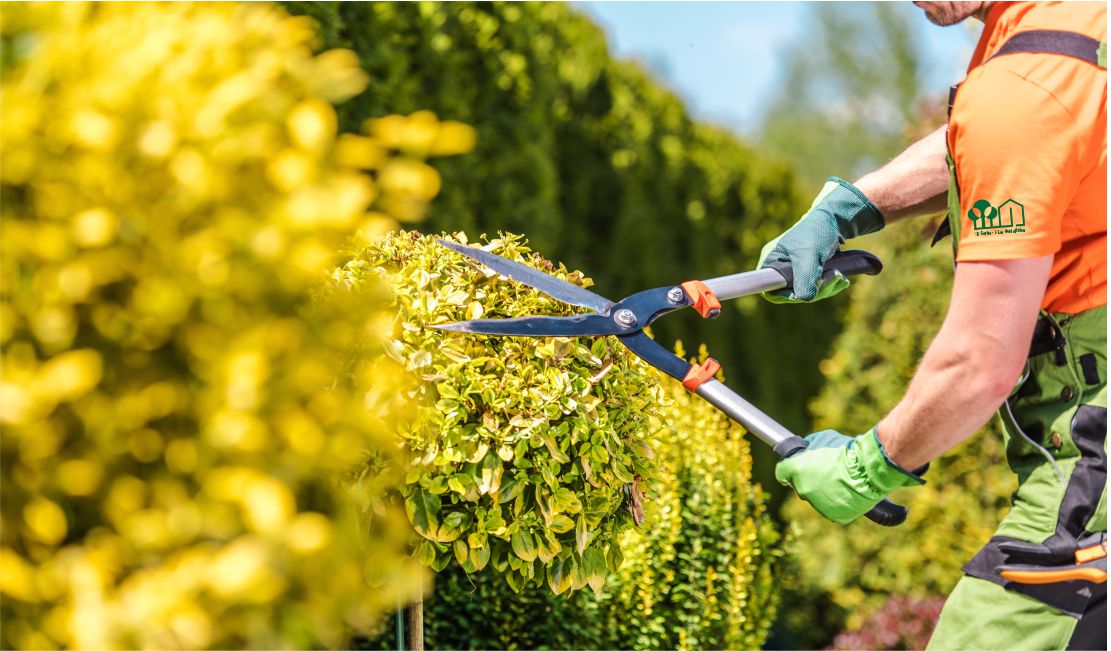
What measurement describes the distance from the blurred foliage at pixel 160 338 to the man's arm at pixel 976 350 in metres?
0.98

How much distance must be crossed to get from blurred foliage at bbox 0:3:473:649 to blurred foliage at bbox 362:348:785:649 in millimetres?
2078

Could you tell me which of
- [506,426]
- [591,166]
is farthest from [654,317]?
[591,166]

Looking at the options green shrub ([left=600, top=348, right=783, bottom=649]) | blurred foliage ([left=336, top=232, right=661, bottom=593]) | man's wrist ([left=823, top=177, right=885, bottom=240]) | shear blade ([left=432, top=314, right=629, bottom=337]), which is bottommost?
green shrub ([left=600, top=348, right=783, bottom=649])

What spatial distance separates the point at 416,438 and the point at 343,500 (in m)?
0.74

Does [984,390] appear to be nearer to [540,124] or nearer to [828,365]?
[540,124]

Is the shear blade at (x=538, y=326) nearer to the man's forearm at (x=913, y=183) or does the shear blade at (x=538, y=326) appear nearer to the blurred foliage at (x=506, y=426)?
the blurred foliage at (x=506, y=426)

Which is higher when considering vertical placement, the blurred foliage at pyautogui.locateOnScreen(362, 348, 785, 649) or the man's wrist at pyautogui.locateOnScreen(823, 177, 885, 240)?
the man's wrist at pyautogui.locateOnScreen(823, 177, 885, 240)

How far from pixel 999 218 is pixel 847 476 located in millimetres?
581

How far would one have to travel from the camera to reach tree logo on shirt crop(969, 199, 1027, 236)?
65.8 inches

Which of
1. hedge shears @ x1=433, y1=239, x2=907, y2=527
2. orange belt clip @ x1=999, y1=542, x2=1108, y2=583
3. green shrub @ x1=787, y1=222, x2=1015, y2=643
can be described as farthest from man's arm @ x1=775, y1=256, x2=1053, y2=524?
green shrub @ x1=787, y1=222, x2=1015, y2=643

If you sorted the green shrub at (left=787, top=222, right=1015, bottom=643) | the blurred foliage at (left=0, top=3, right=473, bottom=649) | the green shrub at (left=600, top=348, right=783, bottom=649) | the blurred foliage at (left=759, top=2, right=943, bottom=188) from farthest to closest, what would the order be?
the blurred foliage at (left=759, top=2, right=943, bottom=188) → the green shrub at (left=787, top=222, right=1015, bottom=643) → the green shrub at (left=600, top=348, right=783, bottom=649) → the blurred foliage at (left=0, top=3, right=473, bottom=649)

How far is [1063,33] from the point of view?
171 centimetres

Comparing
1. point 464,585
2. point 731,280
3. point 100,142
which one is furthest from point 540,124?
point 100,142

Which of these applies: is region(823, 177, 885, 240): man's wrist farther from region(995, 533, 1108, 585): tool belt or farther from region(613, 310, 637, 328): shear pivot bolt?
region(995, 533, 1108, 585): tool belt
